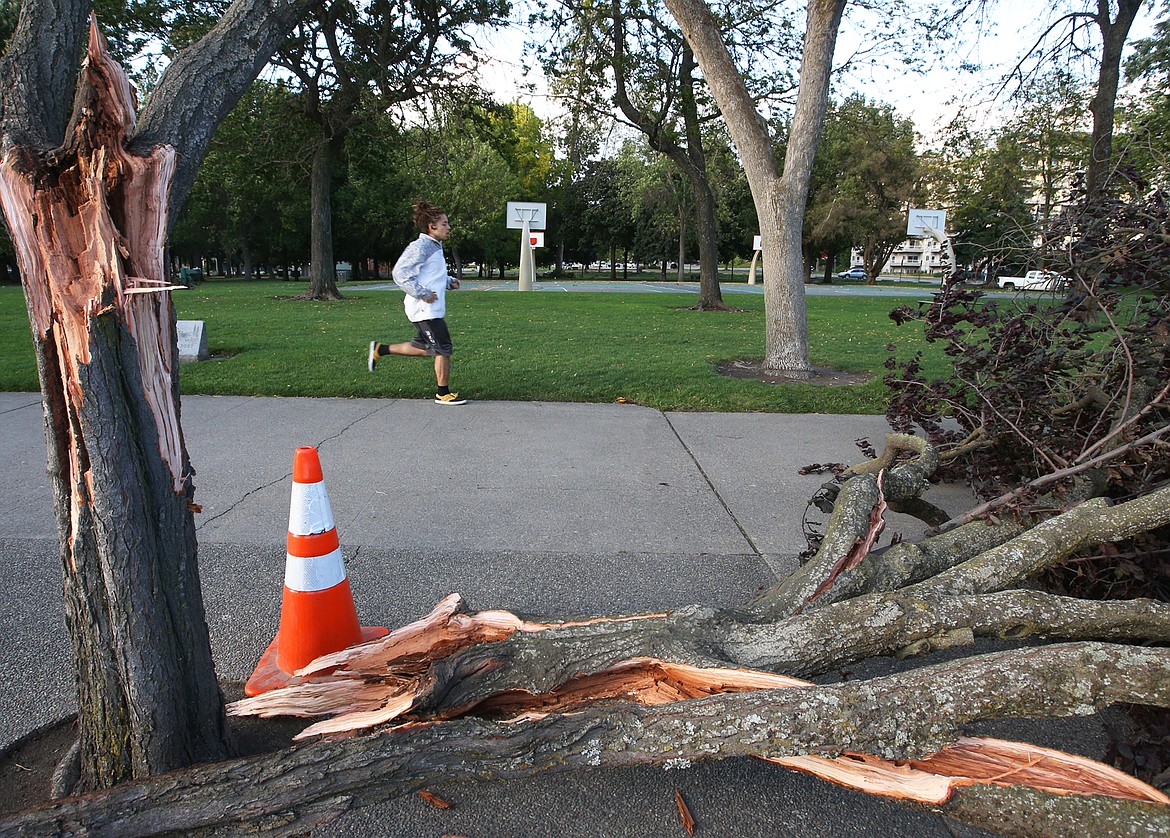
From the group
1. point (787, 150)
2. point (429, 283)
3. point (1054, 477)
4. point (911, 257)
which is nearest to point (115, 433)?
point (1054, 477)

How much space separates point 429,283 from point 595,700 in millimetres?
5278

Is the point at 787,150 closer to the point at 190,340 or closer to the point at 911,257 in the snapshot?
the point at 190,340

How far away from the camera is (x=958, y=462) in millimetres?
4270

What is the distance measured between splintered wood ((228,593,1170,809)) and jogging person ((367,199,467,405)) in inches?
181

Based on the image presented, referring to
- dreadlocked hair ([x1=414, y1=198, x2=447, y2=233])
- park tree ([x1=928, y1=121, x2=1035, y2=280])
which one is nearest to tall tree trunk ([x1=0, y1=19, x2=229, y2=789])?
park tree ([x1=928, y1=121, x2=1035, y2=280])

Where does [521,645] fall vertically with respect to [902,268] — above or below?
below

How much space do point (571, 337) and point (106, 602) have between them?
10.8 meters

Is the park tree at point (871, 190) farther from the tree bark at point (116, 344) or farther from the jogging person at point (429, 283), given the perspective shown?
the tree bark at point (116, 344)

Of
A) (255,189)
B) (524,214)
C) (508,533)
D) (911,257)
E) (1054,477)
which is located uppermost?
(911,257)

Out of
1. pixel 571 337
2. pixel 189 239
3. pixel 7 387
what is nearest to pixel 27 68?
pixel 7 387

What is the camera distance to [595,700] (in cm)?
224

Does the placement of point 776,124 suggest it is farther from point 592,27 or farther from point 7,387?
point 7,387

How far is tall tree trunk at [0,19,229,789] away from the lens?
1.69 meters

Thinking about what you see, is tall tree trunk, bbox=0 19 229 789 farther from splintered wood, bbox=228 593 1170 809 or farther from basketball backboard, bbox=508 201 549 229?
basketball backboard, bbox=508 201 549 229
